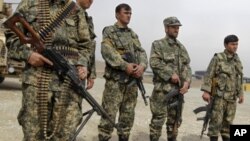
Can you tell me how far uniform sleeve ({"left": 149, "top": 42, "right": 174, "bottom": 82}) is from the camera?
6.36m

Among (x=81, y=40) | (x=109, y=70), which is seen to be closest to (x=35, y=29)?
(x=81, y=40)

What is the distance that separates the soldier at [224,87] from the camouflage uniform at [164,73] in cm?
48

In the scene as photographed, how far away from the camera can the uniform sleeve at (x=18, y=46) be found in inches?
151

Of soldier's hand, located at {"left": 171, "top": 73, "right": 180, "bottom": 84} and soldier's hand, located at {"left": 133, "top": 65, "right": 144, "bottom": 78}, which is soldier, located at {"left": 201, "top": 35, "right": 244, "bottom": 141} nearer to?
soldier's hand, located at {"left": 171, "top": 73, "right": 180, "bottom": 84}

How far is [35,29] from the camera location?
3.92m

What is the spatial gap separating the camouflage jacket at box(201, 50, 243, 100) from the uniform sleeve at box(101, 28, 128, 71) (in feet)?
5.67

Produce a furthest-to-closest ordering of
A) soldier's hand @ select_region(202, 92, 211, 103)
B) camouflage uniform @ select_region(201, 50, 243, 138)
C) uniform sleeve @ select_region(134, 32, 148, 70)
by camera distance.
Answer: soldier's hand @ select_region(202, 92, 211, 103) < camouflage uniform @ select_region(201, 50, 243, 138) < uniform sleeve @ select_region(134, 32, 148, 70)

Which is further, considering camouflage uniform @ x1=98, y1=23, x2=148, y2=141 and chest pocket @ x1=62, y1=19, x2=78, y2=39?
camouflage uniform @ x1=98, y1=23, x2=148, y2=141

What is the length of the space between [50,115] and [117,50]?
2244mm

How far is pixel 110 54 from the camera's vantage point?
584 centimetres

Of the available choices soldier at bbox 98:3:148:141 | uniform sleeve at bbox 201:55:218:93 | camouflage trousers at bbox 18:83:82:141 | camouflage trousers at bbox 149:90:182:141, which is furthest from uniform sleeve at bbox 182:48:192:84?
camouflage trousers at bbox 18:83:82:141

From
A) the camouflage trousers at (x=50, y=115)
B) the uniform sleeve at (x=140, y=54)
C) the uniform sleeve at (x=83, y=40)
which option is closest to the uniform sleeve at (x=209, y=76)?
the uniform sleeve at (x=140, y=54)

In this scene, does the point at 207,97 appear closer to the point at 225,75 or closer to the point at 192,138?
the point at 225,75

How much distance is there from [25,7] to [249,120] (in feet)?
26.9
